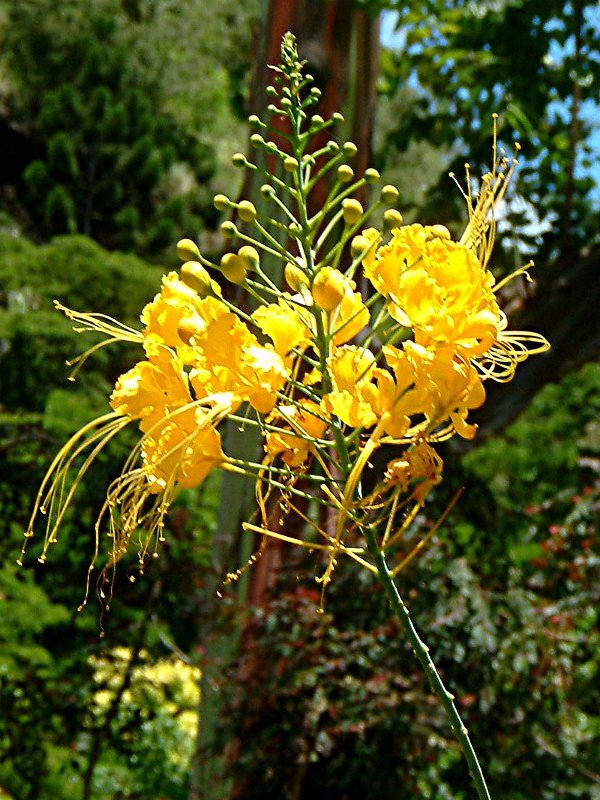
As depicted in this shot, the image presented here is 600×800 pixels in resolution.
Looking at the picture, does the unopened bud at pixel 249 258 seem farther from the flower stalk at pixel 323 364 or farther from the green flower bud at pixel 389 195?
the green flower bud at pixel 389 195

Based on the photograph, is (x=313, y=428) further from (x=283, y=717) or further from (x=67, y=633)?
(x=67, y=633)

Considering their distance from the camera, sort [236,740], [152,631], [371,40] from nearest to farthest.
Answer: [236,740]
[152,631]
[371,40]

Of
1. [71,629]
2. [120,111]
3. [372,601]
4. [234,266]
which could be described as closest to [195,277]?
[234,266]

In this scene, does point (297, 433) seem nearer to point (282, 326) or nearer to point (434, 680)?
point (282, 326)

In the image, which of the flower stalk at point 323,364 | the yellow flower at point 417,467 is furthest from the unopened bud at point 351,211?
the yellow flower at point 417,467


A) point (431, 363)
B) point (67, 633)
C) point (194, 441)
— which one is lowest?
point (67, 633)

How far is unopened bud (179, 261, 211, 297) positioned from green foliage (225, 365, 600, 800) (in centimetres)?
187

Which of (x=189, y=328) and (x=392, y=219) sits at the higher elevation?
(x=392, y=219)

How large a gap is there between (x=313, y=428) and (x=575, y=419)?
14.2 ft

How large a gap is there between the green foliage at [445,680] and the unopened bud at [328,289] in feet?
6.39

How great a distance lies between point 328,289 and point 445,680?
89.4 inches

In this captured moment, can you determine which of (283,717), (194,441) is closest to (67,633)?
(283,717)

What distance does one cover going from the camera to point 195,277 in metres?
0.86

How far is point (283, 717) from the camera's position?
2.64 metres
